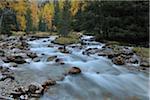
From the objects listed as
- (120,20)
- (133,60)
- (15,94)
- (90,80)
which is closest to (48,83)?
(15,94)

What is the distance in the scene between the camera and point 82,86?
1037 cm

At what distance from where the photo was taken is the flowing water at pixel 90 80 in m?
9.33

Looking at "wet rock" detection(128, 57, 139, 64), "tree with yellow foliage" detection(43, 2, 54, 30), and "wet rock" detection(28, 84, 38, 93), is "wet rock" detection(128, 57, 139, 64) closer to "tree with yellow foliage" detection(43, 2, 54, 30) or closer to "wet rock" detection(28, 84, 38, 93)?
"wet rock" detection(28, 84, 38, 93)

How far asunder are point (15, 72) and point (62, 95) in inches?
143

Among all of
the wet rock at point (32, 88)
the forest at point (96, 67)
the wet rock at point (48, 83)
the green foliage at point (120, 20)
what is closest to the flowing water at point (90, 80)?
the forest at point (96, 67)

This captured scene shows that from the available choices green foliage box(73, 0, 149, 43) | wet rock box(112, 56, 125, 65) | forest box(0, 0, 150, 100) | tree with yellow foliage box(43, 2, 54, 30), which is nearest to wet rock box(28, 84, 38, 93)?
forest box(0, 0, 150, 100)

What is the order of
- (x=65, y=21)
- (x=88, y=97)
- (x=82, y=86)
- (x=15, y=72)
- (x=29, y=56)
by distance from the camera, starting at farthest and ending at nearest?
1. (x=65, y=21)
2. (x=29, y=56)
3. (x=15, y=72)
4. (x=82, y=86)
5. (x=88, y=97)

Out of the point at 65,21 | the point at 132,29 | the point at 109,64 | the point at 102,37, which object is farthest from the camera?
the point at 65,21

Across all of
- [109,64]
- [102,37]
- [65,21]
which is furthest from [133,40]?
[65,21]

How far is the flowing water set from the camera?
30.6ft

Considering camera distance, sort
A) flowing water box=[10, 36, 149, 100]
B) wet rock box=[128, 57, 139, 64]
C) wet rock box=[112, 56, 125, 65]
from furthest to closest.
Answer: wet rock box=[128, 57, 139, 64], wet rock box=[112, 56, 125, 65], flowing water box=[10, 36, 149, 100]

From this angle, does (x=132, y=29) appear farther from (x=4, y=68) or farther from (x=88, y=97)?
(x=88, y=97)

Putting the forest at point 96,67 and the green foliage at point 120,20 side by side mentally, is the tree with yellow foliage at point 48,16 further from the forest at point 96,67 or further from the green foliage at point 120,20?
the green foliage at point 120,20

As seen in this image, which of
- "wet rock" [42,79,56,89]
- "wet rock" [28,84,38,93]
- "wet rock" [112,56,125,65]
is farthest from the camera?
"wet rock" [112,56,125,65]
